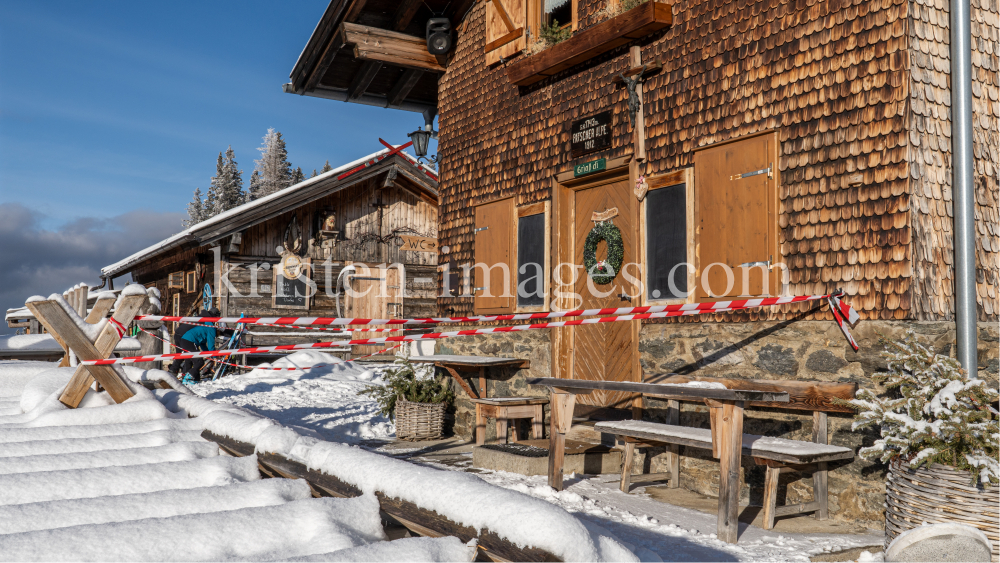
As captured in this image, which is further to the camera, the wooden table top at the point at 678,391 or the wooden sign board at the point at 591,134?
the wooden sign board at the point at 591,134

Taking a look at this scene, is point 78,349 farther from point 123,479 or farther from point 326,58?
point 326,58

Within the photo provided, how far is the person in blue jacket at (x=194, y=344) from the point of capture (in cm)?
1401

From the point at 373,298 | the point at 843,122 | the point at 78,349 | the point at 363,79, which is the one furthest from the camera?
the point at 373,298

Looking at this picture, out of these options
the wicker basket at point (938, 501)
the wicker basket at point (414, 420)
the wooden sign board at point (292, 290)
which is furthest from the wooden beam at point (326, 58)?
the wicker basket at point (938, 501)

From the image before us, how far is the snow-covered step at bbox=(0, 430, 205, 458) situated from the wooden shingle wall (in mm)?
4580

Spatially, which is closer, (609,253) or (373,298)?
(609,253)

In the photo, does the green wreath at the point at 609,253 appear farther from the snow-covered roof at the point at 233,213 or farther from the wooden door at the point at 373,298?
the wooden door at the point at 373,298

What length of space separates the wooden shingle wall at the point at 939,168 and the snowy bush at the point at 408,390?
5715mm

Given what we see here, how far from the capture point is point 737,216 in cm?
615

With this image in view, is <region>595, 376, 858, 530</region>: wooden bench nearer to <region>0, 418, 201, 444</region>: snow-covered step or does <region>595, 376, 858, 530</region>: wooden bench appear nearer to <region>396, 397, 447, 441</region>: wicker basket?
<region>0, 418, 201, 444</region>: snow-covered step

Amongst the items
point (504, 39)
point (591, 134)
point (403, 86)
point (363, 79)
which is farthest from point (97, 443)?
point (403, 86)

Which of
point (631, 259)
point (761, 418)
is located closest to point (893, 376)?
point (761, 418)

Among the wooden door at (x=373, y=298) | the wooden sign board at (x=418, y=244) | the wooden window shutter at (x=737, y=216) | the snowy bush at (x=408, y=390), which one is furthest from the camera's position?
the wooden sign board at (x=418, y=244)

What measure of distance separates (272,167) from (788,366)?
1743 inches
